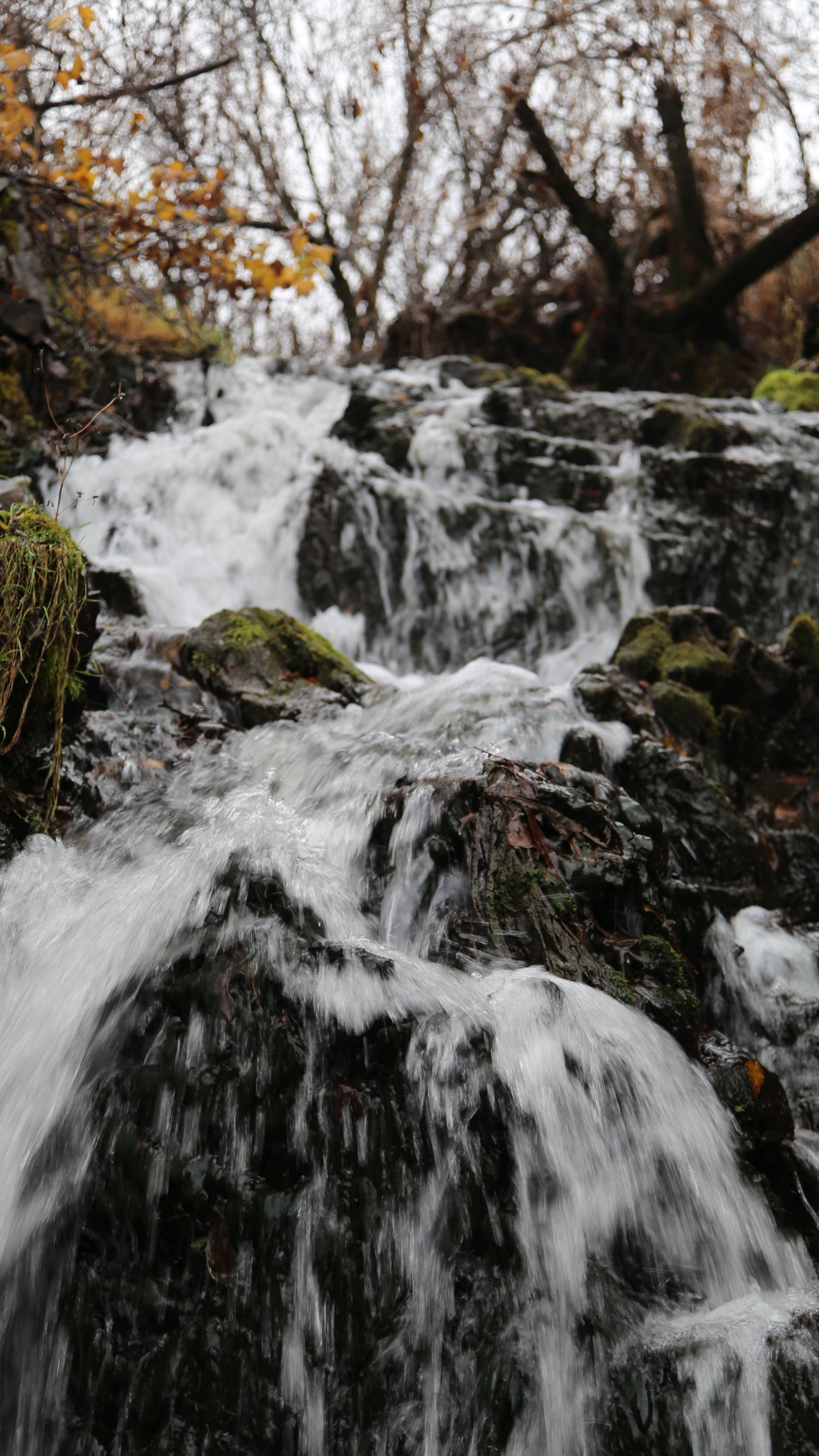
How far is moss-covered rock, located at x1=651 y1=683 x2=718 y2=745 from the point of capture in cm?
428

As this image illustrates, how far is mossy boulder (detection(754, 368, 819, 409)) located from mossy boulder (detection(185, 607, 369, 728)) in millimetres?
6840

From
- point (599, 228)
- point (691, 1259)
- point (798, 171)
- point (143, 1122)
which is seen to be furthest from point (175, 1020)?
point (798, 171)

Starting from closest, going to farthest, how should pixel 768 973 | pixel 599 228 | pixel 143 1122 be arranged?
pixel 143 1122
pixel 768 973
pixel 599 228

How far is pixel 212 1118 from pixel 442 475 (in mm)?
5832

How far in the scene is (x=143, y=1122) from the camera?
185 centimetres

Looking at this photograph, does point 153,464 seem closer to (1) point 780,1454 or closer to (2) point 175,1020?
(2) point 175,1020

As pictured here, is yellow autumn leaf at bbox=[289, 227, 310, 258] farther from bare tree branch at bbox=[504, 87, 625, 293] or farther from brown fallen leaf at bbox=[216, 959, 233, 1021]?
brown fallen leaf at bbox=[216, 959, 233, 1021]

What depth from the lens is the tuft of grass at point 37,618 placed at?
8.74 ft

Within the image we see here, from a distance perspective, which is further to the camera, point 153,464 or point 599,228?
point 599,228

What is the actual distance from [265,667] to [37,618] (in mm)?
1326

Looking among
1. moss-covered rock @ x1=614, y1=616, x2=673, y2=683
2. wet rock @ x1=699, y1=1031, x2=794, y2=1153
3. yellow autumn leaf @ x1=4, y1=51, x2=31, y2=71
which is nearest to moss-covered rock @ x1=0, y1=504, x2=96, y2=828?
wet rock @ x1=699, y1=1031, x2=794, y2=1153

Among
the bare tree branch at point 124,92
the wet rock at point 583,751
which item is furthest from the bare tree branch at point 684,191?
the wet rock at point 583,751

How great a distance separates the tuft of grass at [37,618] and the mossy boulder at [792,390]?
8.28 m

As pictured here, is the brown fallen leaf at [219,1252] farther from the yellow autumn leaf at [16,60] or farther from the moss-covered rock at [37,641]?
the yellow autumn leaf at [16,60]
